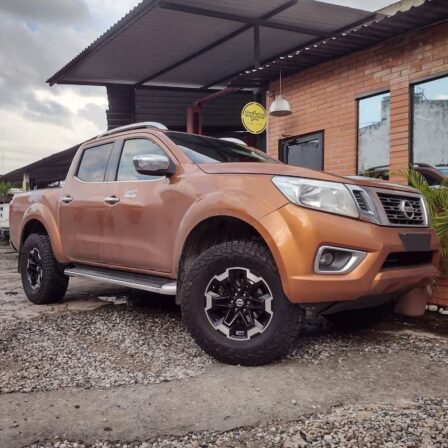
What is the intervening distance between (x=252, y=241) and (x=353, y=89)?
15.7ft

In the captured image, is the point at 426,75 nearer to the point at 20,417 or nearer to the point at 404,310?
the point at 404,310

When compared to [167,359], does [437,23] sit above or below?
above

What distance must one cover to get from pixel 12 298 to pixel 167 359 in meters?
3.44

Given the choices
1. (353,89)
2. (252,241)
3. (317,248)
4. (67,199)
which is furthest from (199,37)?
(317,248)

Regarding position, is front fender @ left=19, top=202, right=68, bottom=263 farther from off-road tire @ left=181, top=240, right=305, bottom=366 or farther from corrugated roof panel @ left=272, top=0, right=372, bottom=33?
corrugated roof panel @ left=272, top=0, right=372, bottom=33

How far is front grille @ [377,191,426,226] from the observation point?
334cm

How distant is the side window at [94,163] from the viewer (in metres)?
4.89

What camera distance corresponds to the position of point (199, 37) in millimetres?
8695

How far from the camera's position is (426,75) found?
621 cm

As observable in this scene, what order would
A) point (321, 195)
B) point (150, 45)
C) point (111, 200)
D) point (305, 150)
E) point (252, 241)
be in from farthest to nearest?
1. point (150, 45)
2. point (305, 150)
3. point (111, 200)
4. point (252, 241)
5. point (321, 195)

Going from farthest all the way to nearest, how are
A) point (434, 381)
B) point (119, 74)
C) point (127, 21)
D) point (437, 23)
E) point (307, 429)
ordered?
1. point (119, 74)
2. point (127, 21)
3. point (437, 23)
4. point (434, 381)
5. point (307, 429)

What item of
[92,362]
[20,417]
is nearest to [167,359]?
[92,362]

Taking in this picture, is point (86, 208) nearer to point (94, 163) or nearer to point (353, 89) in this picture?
point (94, 163)

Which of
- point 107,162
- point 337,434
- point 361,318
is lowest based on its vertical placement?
point 361,318
